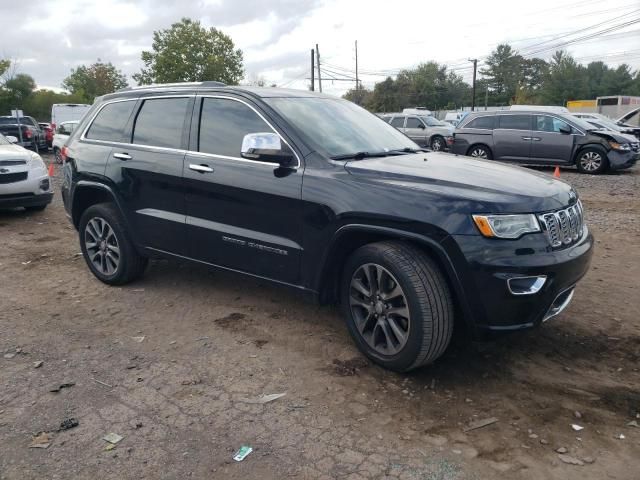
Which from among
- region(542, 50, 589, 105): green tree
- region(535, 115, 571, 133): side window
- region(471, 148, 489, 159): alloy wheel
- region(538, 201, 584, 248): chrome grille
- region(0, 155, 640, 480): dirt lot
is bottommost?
region(0, 155, 640, 480): dirt lot

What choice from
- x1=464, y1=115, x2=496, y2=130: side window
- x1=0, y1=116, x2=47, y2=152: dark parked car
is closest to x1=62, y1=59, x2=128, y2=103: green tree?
x1=0, y1=116, x2=47, y2=152: dark parked car

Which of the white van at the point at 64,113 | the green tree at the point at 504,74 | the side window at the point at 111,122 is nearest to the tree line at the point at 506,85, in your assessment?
the green tree at the point at 504,74

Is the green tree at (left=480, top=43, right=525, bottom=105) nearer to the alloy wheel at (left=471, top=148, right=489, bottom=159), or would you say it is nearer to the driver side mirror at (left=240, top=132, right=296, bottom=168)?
the alloy wheel at (left=471, top=148, right=489, bottom=159)

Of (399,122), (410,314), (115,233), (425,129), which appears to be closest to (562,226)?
(410,314)

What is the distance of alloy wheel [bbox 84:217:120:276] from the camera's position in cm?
530

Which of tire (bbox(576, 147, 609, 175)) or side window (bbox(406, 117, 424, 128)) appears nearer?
tire (bbox(576, 147, 609, 175))

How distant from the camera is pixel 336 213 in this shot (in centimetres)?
365

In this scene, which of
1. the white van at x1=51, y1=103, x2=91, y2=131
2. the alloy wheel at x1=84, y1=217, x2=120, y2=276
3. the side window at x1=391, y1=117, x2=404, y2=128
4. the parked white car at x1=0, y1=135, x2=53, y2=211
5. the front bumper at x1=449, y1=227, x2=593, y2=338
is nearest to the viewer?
the front bumper at x1=449, y1=227, x2=593, y2=338

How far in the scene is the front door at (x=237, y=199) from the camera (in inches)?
155

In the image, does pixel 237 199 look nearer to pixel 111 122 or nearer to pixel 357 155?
pixel 357 155

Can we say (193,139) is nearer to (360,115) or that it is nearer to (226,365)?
(360,115)

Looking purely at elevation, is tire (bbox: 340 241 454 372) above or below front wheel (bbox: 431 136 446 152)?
below

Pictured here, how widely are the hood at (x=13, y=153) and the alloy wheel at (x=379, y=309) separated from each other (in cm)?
713

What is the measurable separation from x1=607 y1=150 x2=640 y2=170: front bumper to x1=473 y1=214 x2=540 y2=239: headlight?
12.9 metres
